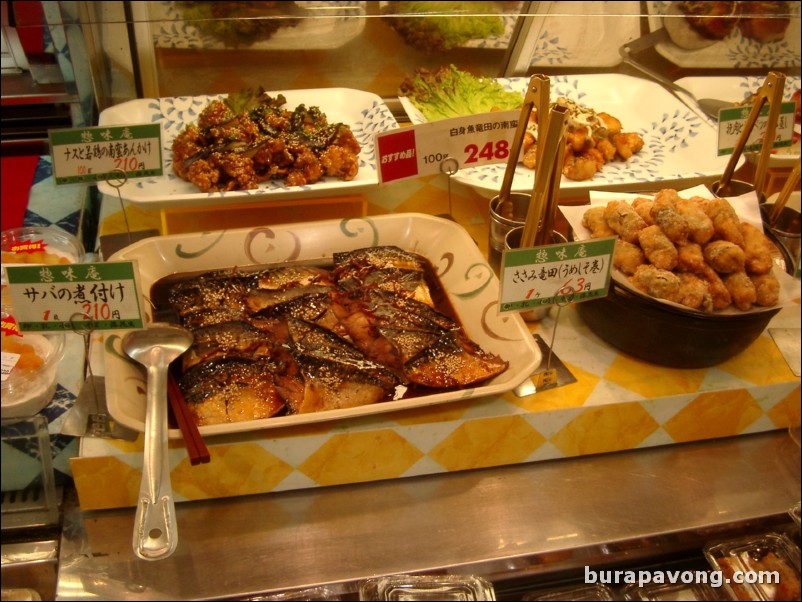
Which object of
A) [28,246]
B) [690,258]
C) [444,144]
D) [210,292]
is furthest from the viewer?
[28,246]

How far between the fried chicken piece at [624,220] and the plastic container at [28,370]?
1.58 m

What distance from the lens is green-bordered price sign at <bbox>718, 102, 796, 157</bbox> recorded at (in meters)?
2.16

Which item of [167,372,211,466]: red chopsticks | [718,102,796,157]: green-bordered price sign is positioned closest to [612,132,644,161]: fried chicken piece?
[718,102,796,157]: green-bordered price sign

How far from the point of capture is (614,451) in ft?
6.17

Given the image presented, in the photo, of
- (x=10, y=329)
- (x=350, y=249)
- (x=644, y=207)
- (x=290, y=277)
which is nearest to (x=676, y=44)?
(x=644, y=207)

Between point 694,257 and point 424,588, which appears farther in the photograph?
point 694,257

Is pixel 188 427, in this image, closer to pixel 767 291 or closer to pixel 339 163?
pixel 339 163

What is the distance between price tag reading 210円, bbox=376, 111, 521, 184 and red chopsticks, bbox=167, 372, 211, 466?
0.84 meters

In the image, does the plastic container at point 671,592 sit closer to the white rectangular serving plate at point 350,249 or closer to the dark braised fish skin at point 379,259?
the white rectangular serving plate at point 350,249

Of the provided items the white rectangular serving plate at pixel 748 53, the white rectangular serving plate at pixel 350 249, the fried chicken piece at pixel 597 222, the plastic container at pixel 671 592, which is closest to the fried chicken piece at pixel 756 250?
the fried chicken piece at pixel 597 222

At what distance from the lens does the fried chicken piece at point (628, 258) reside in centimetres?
184

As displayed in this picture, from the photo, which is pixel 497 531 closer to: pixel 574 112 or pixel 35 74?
pixel 574 112

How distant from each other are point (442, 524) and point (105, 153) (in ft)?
4.49

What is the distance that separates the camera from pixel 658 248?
182 cm
